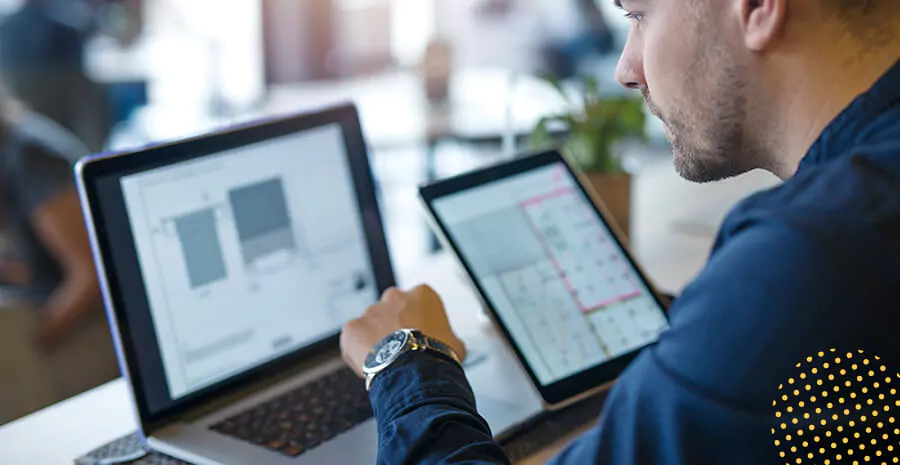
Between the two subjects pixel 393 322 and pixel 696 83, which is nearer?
pixel 696 83

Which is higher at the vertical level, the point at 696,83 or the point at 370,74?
the point at 696,83

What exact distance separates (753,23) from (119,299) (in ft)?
2.14

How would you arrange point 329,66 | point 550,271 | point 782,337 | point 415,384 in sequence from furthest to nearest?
point 329,66, point 550,271, point 415,384, point 782,337

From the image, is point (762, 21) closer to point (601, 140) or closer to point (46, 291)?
point (601, 140)

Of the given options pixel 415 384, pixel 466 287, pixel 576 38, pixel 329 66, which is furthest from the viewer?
pixel 329 66

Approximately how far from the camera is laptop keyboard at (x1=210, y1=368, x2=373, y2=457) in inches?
39.2

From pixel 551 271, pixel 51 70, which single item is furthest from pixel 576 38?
pixel 551 271

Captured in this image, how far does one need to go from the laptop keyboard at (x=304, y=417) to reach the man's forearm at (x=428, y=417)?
160 mm

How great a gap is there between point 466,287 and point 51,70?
362cm

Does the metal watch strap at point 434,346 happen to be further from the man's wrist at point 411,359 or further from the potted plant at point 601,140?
the potted plant at point 601,140

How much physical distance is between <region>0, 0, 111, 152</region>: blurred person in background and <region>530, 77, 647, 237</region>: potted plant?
3446 millimetres

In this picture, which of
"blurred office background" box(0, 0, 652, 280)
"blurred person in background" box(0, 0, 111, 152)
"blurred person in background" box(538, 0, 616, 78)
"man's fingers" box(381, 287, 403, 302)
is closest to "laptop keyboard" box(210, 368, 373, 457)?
"man's fingers" box(381, 287, 403, 302)

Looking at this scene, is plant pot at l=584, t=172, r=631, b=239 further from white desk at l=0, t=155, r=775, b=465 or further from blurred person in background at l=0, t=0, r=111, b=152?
blurred person in background at l=0, t=0, r=111, b=152

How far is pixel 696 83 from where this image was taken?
2.59 feet
